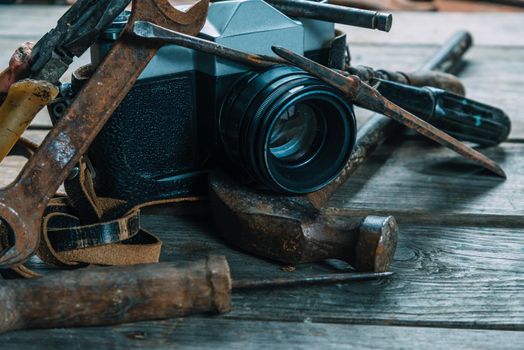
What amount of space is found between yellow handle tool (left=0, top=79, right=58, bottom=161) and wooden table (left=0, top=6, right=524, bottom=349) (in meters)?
0.19

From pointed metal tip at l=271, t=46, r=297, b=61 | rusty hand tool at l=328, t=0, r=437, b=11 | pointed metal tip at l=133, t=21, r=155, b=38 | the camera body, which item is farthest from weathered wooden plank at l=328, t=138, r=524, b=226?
rusty hand tool at l=328, t=0, r=437, b=11

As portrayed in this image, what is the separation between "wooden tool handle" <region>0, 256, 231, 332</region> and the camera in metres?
0.70

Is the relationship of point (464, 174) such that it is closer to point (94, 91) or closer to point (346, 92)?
point (346, 92)

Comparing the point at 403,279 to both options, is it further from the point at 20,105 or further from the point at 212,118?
the point at 20,105

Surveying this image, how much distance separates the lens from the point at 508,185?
41.6 inches

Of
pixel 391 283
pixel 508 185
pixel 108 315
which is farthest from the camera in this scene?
pixel 508 185

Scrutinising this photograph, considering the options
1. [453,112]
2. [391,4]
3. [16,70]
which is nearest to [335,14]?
[453,112]

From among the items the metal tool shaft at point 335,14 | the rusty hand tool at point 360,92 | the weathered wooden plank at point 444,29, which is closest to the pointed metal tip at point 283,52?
the rusty hand tool at point 360,92

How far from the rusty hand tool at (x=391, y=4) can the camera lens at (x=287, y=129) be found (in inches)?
45.3

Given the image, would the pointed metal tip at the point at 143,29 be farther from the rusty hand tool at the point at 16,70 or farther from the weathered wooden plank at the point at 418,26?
the weathered wooden plank at the point at 418,26

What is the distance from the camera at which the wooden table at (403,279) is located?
729mm

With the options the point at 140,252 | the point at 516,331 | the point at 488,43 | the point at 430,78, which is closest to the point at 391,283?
the point at 516,331

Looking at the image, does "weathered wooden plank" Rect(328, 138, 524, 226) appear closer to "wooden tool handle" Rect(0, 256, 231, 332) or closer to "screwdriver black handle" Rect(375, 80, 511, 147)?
"screwdriver black handle" Rect(375, 80, 511, 147)

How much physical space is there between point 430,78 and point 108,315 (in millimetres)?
698
